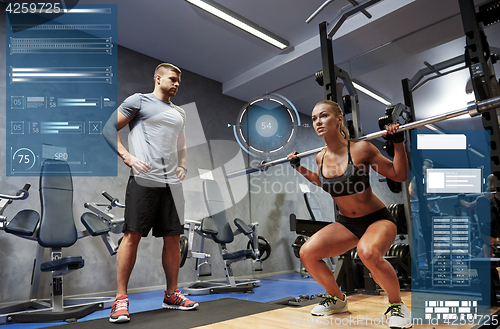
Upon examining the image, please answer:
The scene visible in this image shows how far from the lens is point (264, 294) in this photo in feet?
11.4

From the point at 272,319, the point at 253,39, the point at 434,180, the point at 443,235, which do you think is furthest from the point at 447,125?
the point at 253,39

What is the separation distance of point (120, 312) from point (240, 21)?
10.7ft

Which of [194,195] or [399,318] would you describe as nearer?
[399,318]

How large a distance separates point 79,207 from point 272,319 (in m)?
2.64

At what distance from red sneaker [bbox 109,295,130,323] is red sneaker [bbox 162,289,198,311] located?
1.24ft

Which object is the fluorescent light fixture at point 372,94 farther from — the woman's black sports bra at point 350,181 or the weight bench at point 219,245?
the weight bench at point 219,245

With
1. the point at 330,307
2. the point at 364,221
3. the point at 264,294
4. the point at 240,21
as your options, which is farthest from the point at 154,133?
the point at 240,21

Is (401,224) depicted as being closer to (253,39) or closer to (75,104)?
A: (253,39)

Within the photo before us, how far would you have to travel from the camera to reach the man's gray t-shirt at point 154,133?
7.38ft

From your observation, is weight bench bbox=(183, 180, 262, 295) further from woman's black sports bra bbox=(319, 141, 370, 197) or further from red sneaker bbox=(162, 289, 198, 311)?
woman's black sports bra bbox=(319, 141, 370, 197)
